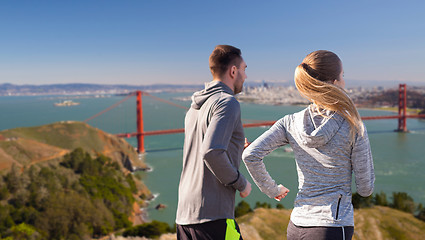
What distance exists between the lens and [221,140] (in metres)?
0.70

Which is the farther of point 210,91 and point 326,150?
point 210,91

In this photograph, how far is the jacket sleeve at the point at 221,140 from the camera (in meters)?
0.70

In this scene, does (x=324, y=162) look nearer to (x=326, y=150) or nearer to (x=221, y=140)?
(x=326, y=150)

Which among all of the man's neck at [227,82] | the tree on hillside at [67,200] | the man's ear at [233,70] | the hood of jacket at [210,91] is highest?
the man's ear at [233,70]

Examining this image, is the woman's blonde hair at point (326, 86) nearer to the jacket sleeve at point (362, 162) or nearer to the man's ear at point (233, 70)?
the jacket sleeve at point (362, 162)

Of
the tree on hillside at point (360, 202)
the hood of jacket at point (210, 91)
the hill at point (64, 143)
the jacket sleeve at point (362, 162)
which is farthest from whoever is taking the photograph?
the hill at point (64, 143)

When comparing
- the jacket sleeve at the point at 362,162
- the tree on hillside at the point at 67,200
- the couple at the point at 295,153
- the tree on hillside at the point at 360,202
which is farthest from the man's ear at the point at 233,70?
the tree on hillside at the point at 67,200

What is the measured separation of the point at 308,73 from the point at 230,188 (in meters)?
0.29

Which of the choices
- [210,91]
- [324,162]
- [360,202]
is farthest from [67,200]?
[324,162]

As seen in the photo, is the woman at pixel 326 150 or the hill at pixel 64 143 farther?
the hill at pixel 64 143

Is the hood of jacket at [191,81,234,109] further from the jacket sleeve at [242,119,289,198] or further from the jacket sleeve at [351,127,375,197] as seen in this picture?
the jacket sleeve at [351,127,375,197]

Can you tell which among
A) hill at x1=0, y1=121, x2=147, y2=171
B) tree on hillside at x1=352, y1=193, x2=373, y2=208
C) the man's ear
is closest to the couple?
the man's ear

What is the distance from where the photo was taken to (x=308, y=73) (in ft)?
2.21

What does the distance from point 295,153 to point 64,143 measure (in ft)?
58.5
